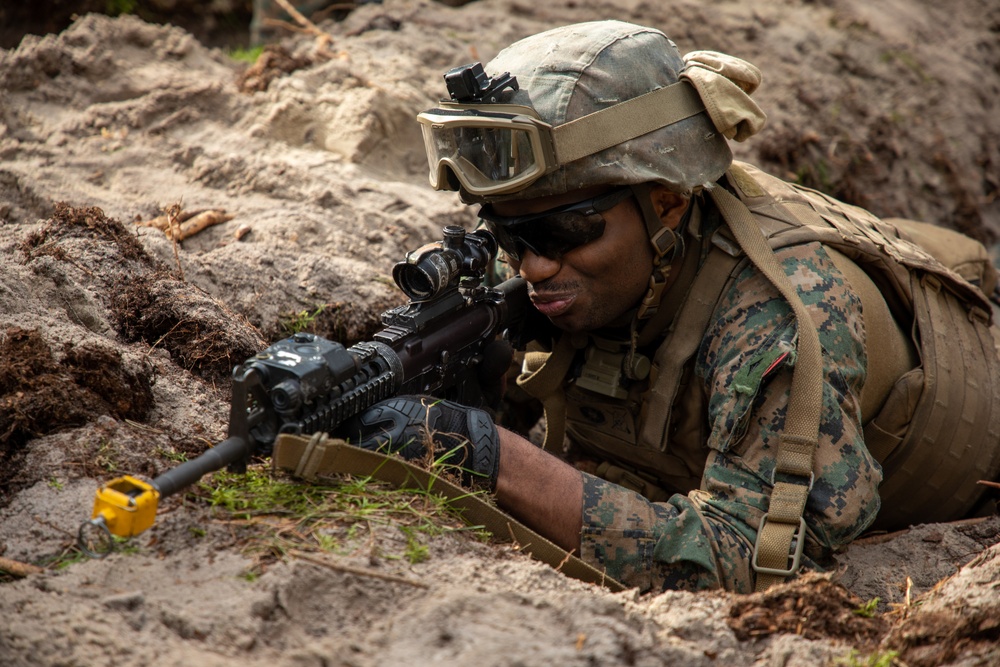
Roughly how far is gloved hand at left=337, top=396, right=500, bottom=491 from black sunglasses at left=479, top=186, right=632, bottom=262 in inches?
26.9

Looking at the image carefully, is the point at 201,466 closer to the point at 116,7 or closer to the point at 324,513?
the point at 324,513

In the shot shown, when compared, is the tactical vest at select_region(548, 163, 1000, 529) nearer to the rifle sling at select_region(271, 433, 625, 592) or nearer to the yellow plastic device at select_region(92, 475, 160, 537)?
the rifle sling at select_region(271, 433, 625, 592)

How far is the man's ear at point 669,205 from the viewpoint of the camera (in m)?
3.29

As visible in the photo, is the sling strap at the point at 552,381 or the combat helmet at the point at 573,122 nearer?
the combat helmet at the point at 573,122

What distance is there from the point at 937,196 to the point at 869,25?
1.91m

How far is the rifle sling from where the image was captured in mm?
2498

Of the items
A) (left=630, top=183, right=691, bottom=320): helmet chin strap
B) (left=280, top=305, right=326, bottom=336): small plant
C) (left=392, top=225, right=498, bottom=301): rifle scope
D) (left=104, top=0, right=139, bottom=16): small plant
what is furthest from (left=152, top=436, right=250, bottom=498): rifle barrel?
(left=104, top=0, right=139, bottom=16): small plant

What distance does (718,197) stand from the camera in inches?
133

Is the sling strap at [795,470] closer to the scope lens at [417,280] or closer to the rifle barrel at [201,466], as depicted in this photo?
the scope lens at [417,280]

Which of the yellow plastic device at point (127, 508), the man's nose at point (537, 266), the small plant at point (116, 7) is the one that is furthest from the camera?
the small plant at point (116, 7)

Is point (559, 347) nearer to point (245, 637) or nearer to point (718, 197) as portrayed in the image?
point (718, 197)

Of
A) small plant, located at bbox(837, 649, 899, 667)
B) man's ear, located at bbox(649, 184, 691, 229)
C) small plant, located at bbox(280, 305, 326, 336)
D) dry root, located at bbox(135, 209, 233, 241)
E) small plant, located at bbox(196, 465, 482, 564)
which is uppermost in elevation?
man's ear, located at bbox(649, 184, 691, 229)

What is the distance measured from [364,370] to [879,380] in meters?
2.00

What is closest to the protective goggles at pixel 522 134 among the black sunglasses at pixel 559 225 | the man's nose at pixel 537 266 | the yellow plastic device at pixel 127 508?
the black sunglasses at pixel 559 225
